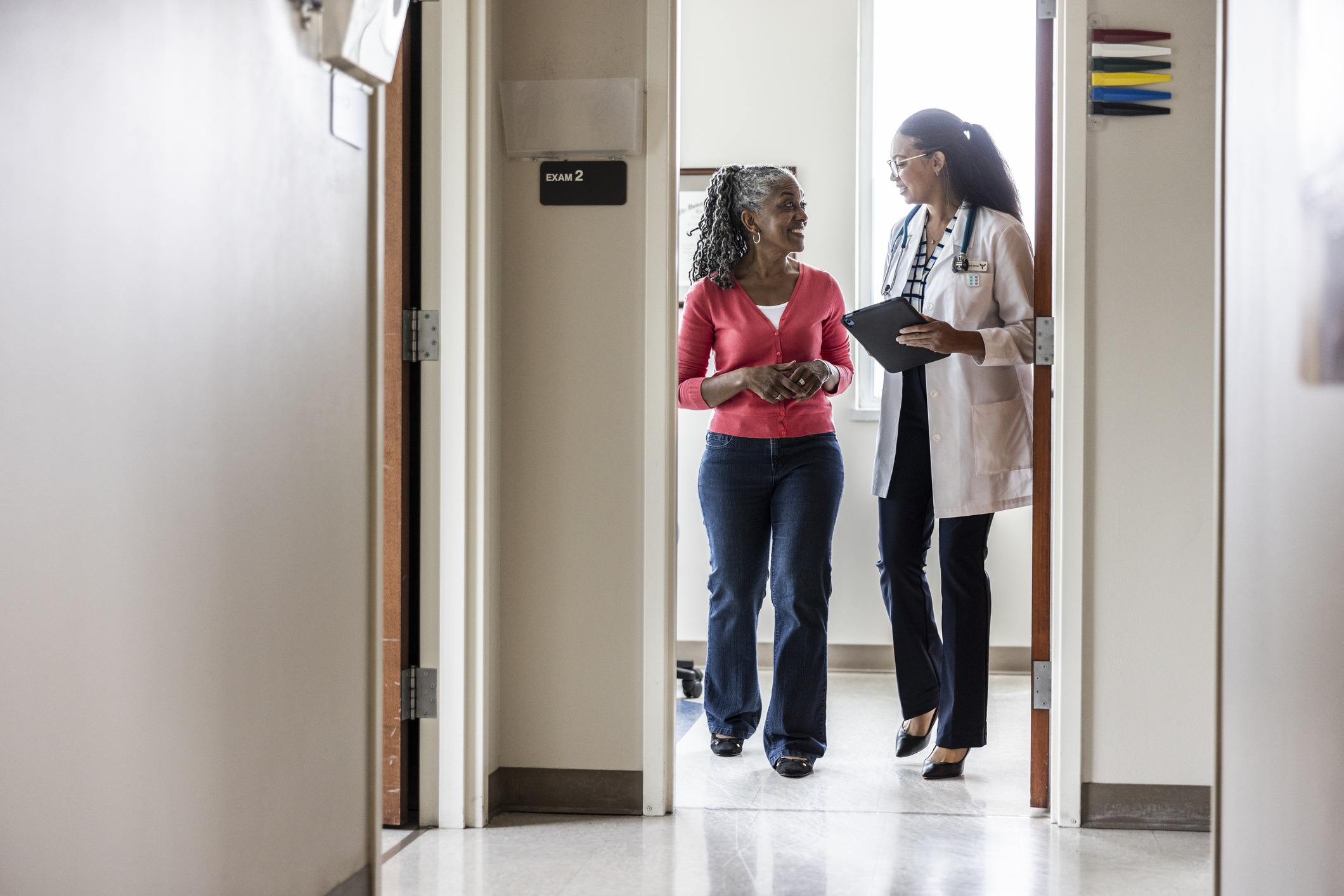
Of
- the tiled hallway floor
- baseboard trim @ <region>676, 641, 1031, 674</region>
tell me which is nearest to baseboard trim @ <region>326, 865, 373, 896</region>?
the tiled hallway floor

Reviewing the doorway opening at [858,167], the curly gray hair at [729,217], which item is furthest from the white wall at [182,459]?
the doorway opening at [858,167]

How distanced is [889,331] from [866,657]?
178cm

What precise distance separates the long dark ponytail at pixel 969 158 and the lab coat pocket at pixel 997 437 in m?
0.46

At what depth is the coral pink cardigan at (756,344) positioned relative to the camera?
2.72 m

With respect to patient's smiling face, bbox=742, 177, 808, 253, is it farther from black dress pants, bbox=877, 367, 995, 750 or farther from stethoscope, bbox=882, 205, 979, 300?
black dress pants, bbox=877, 367, 995, 750

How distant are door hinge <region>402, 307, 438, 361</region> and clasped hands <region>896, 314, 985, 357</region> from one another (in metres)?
1.07

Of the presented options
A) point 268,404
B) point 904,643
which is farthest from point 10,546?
point 904,643

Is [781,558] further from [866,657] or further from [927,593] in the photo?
[866,657]

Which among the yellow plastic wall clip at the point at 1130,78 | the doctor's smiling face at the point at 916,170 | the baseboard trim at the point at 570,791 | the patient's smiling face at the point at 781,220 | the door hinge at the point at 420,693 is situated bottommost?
the baseboard trim at the point at 570,791

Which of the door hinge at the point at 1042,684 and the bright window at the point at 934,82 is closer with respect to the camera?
the door hinge at the point at 1042,684

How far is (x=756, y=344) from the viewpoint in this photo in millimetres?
2766

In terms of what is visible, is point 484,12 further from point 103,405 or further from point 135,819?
point 135,819

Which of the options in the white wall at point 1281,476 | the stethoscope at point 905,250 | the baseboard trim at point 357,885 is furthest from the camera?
the stethoscope at point 905,250

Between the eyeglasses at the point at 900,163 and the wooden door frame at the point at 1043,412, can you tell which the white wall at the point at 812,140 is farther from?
the wooden door frame at the point at 1043,412
